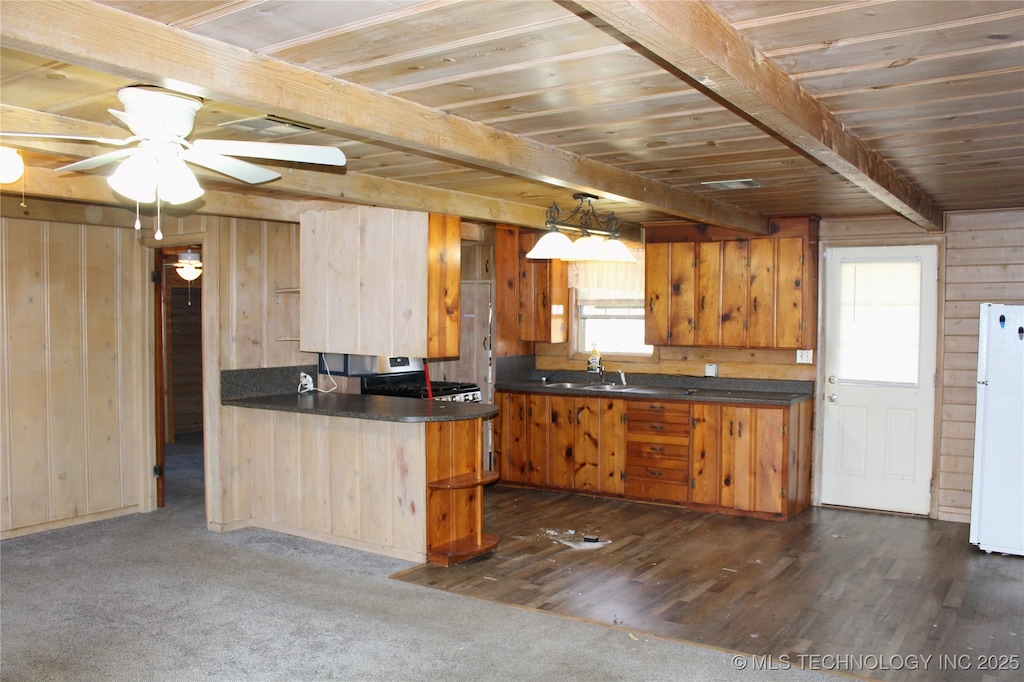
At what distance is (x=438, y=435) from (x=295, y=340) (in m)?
1.67

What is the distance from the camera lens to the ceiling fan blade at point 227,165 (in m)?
2.85

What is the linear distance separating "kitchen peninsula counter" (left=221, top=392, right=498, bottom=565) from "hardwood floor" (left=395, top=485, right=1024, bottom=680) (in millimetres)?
289

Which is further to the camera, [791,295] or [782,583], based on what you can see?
[791,295]

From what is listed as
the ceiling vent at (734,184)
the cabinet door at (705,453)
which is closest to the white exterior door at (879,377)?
the cabinet door at (705,453)

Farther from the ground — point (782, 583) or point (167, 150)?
point (167, 150)

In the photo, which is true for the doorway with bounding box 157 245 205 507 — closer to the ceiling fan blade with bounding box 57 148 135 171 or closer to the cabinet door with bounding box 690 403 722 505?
the cabinet door with bounding box 690 403 722 505

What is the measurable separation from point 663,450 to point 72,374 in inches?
171

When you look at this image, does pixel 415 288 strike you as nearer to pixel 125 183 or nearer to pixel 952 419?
pixel 125 183

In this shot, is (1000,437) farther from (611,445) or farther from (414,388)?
(414,388)

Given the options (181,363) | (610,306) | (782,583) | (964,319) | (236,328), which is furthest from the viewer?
(181,363)

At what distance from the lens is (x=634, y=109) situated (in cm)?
306

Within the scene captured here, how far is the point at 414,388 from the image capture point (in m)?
6.32

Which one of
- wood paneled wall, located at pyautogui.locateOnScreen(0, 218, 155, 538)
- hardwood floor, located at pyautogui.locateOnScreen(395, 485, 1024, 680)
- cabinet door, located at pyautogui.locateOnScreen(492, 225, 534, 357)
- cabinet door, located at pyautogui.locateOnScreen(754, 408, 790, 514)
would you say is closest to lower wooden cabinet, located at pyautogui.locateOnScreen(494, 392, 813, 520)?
cabinet door, located at pyautogui.locateOnScreen(754, 408, 790, 514)

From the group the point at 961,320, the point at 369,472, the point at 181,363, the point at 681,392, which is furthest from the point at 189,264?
the point at 961,320
